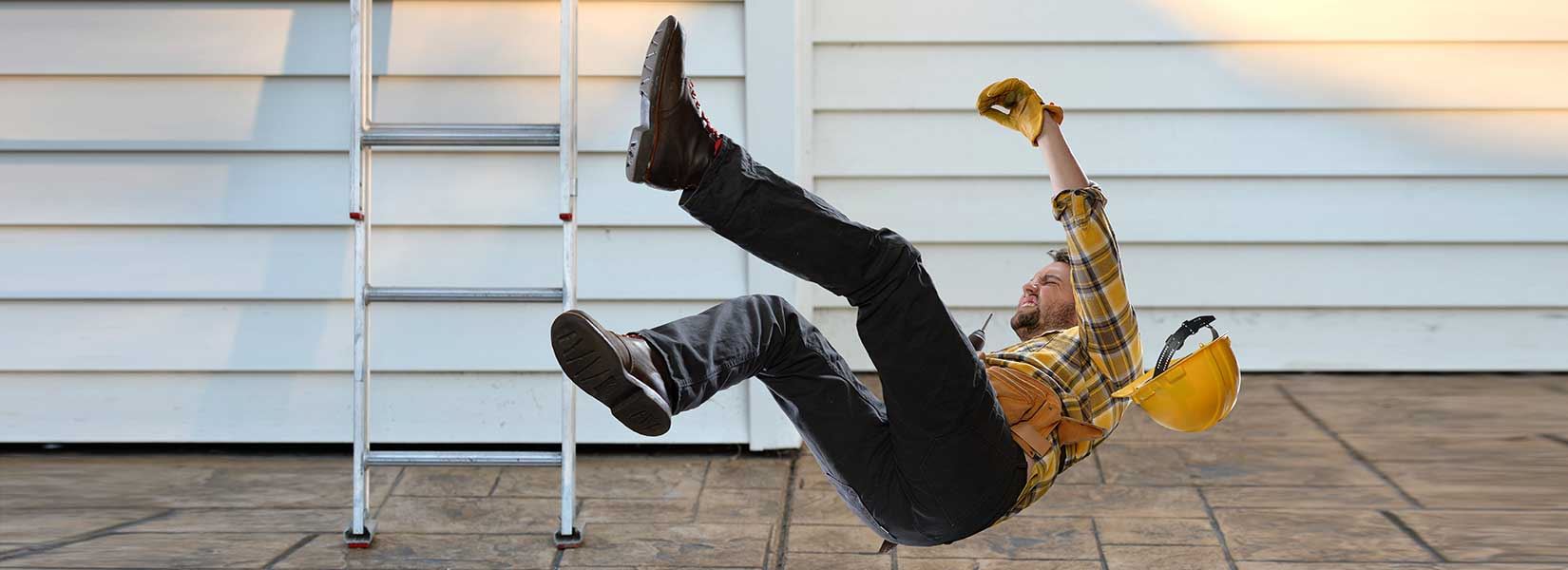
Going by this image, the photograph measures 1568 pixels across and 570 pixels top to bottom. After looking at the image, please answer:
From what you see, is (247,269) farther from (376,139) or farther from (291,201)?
(376,139)

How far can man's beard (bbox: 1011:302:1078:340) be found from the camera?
8.25 feet

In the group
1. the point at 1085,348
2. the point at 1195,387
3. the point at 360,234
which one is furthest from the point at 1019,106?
the point at 360,234

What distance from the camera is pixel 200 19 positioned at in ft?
11.7

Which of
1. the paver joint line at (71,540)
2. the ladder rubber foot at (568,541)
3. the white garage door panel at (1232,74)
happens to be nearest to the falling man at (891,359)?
the ladder rubber foot at (568,541)

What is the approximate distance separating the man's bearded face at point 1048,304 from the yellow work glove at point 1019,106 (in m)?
0.35

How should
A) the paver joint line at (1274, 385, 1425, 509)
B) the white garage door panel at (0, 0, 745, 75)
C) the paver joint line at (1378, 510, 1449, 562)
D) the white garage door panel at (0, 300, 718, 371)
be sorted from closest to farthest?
the paver joint line at (1378, 510, 1449, 562) < the paver joint line at (1274, 385, 1425, 509) < the white garage door panel at (0, 0, 745, 75) < the white garage door panel at (0, 300, 718, 371)

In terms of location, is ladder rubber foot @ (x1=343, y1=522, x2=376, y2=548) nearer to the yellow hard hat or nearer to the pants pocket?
the pants pocket

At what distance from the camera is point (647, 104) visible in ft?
6.48

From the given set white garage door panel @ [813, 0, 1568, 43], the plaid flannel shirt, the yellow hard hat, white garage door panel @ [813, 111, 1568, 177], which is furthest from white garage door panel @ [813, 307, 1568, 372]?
the yellow hard hat

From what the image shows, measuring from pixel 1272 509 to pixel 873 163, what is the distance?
1.55 meters

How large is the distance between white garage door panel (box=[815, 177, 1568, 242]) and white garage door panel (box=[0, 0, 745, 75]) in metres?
0.86

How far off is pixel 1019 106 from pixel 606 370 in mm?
811

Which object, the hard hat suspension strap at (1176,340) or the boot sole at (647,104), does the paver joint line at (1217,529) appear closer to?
the hard hat suspension strap at (1176,340)

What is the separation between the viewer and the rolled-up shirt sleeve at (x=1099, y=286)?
2.17 meters
